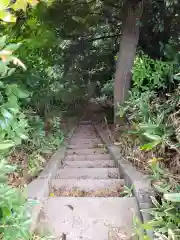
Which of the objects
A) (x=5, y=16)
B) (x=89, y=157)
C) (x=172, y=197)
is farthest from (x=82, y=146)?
(x=5, y=16)

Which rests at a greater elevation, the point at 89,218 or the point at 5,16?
the point at 5,16

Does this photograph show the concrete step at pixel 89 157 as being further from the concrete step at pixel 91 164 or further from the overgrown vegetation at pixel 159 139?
the overgrown vegetation at pixel 159 139

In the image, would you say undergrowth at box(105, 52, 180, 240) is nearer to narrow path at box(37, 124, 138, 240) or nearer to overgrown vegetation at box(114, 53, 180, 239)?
overgrown vegetation at box(114, 53, 180, 239)

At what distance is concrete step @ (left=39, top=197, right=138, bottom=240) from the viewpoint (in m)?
2.29

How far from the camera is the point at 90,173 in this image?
3625 mm

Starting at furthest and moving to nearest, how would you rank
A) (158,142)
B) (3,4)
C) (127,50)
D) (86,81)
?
1. (86,81)
2. (127,50)
3. (158,142)
4. (3,4)

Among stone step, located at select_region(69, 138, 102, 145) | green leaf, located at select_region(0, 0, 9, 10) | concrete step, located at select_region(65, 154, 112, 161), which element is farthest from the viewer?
stone step, located at select_region(69, 138, 102, 145)

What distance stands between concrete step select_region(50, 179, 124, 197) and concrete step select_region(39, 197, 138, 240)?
0.33m

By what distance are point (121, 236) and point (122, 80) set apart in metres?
3.31

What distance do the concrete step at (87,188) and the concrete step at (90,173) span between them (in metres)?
0.36

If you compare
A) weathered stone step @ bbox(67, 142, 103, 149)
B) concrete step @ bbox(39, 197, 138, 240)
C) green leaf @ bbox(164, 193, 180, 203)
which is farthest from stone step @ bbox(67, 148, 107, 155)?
green leaf @ bbox(164, 193, 180, 203)

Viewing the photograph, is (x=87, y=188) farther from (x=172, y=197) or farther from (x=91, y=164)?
(x=172, y=197)

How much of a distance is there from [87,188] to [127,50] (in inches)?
112

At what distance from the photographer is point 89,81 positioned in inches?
335
